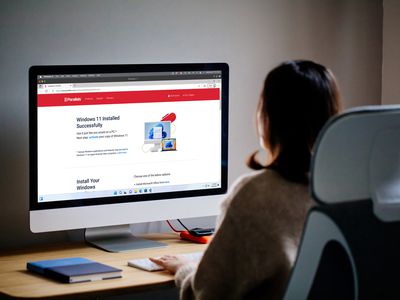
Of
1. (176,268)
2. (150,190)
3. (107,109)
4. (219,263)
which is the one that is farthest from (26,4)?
(219,263)

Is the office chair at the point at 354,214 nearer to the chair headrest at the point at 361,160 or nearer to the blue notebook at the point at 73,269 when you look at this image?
the chair headrest at the point at 361,160

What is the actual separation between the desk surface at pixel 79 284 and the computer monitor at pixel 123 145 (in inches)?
3.4

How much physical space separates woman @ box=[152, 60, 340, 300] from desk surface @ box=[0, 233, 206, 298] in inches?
11.0

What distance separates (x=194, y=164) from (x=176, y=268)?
1.62ft

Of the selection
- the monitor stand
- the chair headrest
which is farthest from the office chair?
the monitor stand

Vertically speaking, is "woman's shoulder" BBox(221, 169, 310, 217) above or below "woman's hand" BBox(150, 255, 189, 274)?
above

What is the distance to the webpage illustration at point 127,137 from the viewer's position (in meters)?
2.56

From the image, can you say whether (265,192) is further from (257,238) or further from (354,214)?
(354,214)

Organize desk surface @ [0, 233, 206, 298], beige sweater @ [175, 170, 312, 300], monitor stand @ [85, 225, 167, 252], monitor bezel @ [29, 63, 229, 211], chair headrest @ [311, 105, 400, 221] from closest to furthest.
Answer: chair headrest @ [311, 105, 400, 221] < beige sweater @ [175, 170, 312, 300] < desk surface @ [0, 233, 206, 298] < monitor bezel @ [29, 63, 229, 211] < monitor stand @ [85, 225, 167, 252]

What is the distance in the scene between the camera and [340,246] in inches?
67.5

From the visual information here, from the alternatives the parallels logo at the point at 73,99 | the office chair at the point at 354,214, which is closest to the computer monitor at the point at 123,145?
the parallels logo at the point at 73,99

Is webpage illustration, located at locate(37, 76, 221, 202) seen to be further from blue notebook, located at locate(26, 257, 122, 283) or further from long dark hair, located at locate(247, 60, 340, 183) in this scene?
long dark hair, located at locate(247, 60, 340, 183)

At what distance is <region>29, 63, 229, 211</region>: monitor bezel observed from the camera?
252 cm

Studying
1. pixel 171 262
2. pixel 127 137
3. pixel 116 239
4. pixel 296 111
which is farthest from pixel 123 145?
pixel 296 111
